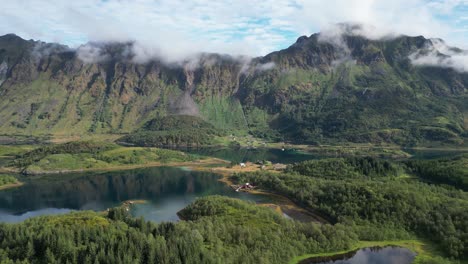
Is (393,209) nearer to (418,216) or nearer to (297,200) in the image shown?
(418,216)

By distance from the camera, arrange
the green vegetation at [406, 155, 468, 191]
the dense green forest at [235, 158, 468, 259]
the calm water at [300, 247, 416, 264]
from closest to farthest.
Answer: the calm water at [300, 247, 416, 264]
the dense green forest at [235, 158, 468, 259]
the green vegetation at [406, 155, 468, 191]

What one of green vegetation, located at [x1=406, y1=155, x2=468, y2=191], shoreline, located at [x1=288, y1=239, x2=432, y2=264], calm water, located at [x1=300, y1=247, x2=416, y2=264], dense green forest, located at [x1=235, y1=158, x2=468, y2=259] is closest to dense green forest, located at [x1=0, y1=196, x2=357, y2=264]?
shoreline, located at [x1=288, y1=239, x2=432, y2=264]

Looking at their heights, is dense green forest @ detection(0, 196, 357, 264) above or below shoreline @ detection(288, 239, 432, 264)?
above

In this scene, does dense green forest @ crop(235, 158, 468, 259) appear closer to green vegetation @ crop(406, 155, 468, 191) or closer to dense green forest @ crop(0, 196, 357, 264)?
green vegetation @ crop(406, 155, 468, 191)

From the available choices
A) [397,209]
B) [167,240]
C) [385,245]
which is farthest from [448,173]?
[167,240]

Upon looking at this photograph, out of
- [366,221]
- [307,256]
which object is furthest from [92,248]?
[366,221]
